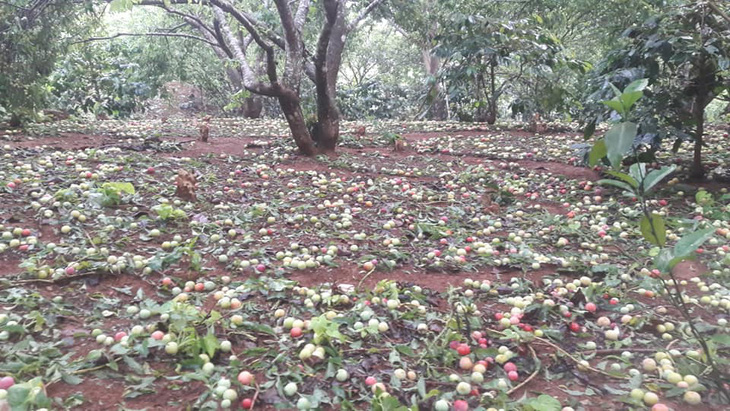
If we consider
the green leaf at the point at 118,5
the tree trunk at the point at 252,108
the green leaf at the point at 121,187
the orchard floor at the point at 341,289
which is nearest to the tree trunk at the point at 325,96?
the orchard floor at the point at 341,289

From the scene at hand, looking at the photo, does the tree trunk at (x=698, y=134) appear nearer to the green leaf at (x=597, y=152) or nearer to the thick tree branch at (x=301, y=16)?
the green leaf at (x=597, y=152)

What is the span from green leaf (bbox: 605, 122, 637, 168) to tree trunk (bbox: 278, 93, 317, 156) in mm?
5150

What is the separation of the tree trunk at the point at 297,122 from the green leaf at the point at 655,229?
203 inches

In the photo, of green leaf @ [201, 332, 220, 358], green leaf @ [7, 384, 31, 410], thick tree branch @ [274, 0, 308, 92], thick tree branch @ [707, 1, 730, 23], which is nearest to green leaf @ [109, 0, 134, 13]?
thick tree branch @ [274, 0, 308, 92]

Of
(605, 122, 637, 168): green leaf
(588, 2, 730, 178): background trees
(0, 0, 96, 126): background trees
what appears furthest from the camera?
(0, 0, 96, 126): background trees

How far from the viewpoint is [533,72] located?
26.0ft

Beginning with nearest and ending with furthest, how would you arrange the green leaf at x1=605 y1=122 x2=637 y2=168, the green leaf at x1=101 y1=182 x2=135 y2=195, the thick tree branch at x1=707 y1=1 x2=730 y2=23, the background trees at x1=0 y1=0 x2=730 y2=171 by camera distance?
the green leaf at x1=605 y1=122 x2=637 y2=168 < the thick tree branch at x1=707 y1=1 x2=730 y2=23 < the green leaf at x1=101 y1=182 x2=135 y2=195 < the background trees at x1=0 y1=0 x2=730 y2=171

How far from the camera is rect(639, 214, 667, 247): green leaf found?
1643 mm

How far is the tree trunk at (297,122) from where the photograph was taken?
20.7ft

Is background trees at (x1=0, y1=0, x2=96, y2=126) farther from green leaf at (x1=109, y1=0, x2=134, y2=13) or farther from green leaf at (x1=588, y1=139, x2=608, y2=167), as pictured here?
green leaf at (x1=588, y1=139, x2=608, y2=167)

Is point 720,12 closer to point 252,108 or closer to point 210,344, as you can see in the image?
point 210,344

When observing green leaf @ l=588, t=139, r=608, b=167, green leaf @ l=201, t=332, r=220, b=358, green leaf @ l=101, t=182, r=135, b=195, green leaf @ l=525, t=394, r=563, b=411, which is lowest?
green leaf @ l=525, t=394, r=563, b=411

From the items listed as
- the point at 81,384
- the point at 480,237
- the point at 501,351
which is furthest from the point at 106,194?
the point at 501,351

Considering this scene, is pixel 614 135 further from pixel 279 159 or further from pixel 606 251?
pixel 279 159
